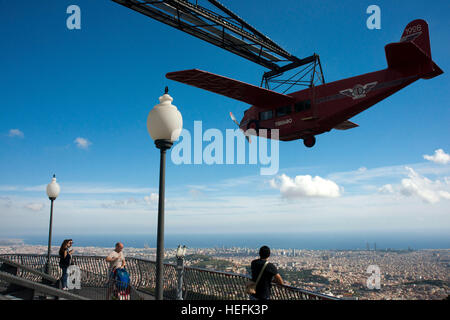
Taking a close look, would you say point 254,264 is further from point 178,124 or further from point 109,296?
point 109,296

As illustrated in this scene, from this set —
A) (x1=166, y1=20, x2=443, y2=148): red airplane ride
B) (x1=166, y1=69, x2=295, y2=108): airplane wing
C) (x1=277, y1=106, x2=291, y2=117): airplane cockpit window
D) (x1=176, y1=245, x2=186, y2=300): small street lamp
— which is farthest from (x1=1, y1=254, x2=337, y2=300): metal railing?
(x1=277, y1=106, x2=291, y2=117): airplane cockpit window

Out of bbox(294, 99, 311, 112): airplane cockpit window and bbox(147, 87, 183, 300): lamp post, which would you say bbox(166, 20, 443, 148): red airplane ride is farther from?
bbox(147, 87, 183, 300): lamp post

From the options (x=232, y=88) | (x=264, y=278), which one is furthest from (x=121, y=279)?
(x=232, y=88)

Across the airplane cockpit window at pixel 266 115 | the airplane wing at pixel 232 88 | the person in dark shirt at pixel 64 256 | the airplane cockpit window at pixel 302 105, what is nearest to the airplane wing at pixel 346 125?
the airplane cockpit window at pixel 302 105
